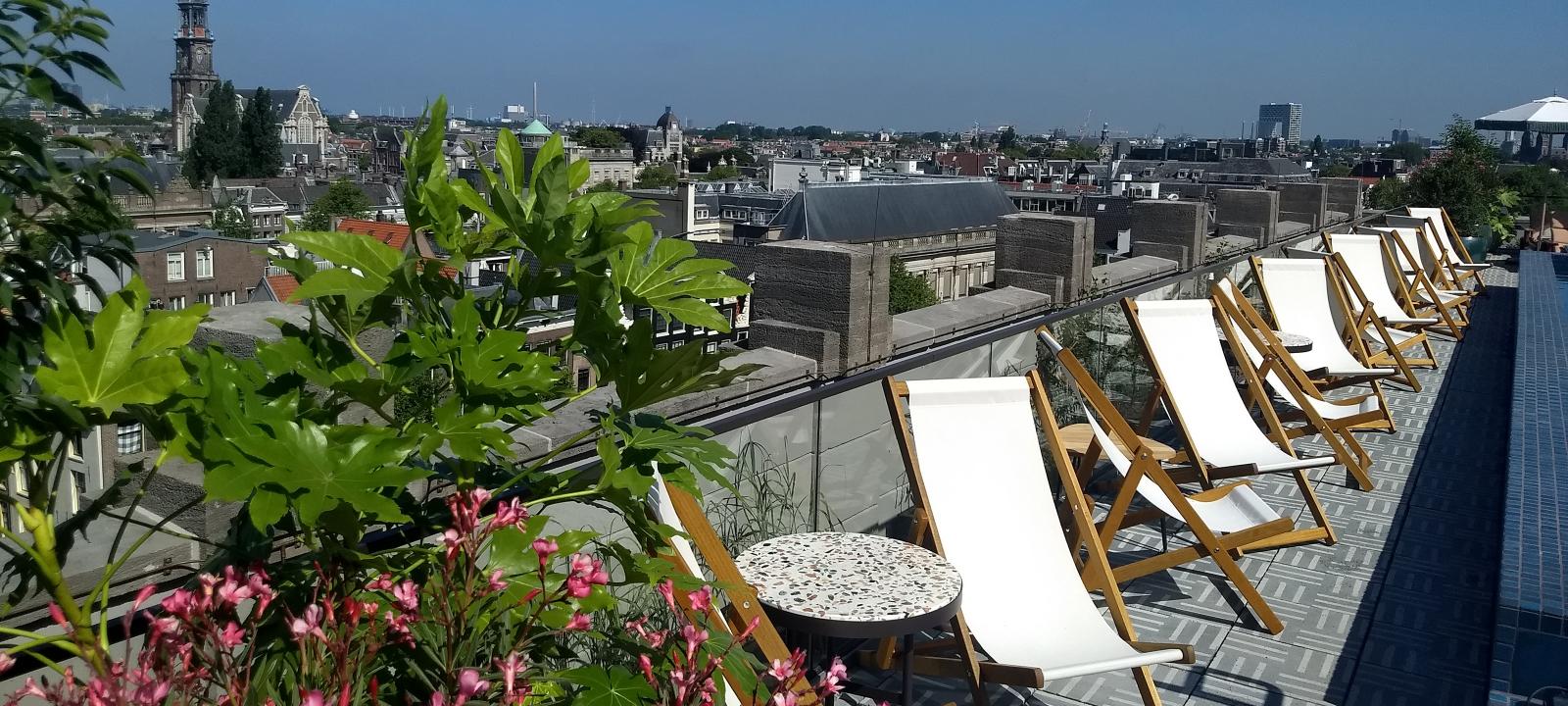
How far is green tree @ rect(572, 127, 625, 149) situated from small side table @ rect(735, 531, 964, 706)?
400 feet

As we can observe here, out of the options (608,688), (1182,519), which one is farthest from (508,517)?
(1182,519)

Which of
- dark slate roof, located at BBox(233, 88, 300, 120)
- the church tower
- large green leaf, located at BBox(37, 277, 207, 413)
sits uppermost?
the church tower

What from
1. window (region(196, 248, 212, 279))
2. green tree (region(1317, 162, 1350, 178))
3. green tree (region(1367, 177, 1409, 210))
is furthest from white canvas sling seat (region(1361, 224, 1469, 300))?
green tree (region(1317, 162, 1350, 178))

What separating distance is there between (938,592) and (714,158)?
139 metres

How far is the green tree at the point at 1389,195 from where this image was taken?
608 inches

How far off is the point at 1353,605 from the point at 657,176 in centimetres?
11598

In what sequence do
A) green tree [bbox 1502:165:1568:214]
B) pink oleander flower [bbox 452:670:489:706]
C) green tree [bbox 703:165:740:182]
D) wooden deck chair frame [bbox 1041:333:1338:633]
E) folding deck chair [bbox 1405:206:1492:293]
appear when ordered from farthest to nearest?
1. green tree [bbox 703:165:740:182]
2. green tree [bbox 1502:165:1568:214]
3. folding deck chair [bbox 1405:206:1492:293]
4. wooden deck chair frame [bbox 1041:333:1338:633]
5. pink oleander flower [bbox 452:670:489:706]

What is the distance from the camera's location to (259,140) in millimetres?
93000

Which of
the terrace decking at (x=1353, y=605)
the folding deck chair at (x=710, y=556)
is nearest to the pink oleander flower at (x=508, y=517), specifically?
the folding deck chair at (x=710, y=556)

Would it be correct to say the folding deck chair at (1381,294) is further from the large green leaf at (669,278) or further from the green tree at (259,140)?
the green tree at (259,140)

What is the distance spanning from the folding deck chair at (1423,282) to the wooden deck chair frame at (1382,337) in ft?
1.75

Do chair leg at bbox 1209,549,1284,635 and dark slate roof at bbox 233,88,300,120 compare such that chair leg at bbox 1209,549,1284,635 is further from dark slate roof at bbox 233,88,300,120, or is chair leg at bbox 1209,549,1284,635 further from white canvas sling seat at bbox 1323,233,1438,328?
dark slate roof at bbox 233,88,300,120

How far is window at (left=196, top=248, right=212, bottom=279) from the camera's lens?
123 ft

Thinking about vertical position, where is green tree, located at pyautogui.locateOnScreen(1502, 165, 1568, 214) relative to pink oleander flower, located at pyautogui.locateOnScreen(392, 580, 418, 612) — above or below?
above
